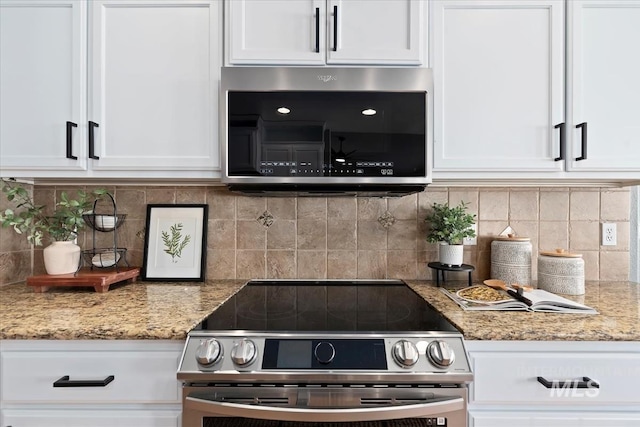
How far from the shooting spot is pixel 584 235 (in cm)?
166

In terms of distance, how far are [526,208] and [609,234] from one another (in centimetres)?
41

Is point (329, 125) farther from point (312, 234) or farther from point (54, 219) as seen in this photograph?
point (54, 219)

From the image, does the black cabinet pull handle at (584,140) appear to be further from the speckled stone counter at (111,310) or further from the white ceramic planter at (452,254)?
the speckled stone counter at (111,310)

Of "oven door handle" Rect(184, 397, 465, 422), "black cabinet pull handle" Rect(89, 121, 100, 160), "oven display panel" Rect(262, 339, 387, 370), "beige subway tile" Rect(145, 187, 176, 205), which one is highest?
"black cabinet pull handle" Rect(89, 121, 100, 160)

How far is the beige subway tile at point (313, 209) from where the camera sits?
1.69 metres

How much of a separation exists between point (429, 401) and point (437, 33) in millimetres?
1305

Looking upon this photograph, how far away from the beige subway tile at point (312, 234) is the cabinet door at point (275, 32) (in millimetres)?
727

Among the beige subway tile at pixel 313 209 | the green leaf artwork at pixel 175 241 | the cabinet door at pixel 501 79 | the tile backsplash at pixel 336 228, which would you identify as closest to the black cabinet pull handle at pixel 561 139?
the cabinet door at pixel 501 79

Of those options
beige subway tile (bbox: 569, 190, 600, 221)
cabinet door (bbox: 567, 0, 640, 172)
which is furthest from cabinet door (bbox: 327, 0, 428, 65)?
beige subway tile (bbox: 569, 190, 600, 221)

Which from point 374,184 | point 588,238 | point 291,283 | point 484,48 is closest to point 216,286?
point 291,283

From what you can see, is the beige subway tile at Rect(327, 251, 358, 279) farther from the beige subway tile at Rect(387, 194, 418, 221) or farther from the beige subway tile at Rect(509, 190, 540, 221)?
the beige subway tile at Rect(509, 190, 540, 221)

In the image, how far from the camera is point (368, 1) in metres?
1.33

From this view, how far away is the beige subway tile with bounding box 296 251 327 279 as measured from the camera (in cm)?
169

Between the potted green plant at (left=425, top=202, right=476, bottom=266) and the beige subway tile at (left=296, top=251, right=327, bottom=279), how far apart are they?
523 mm
